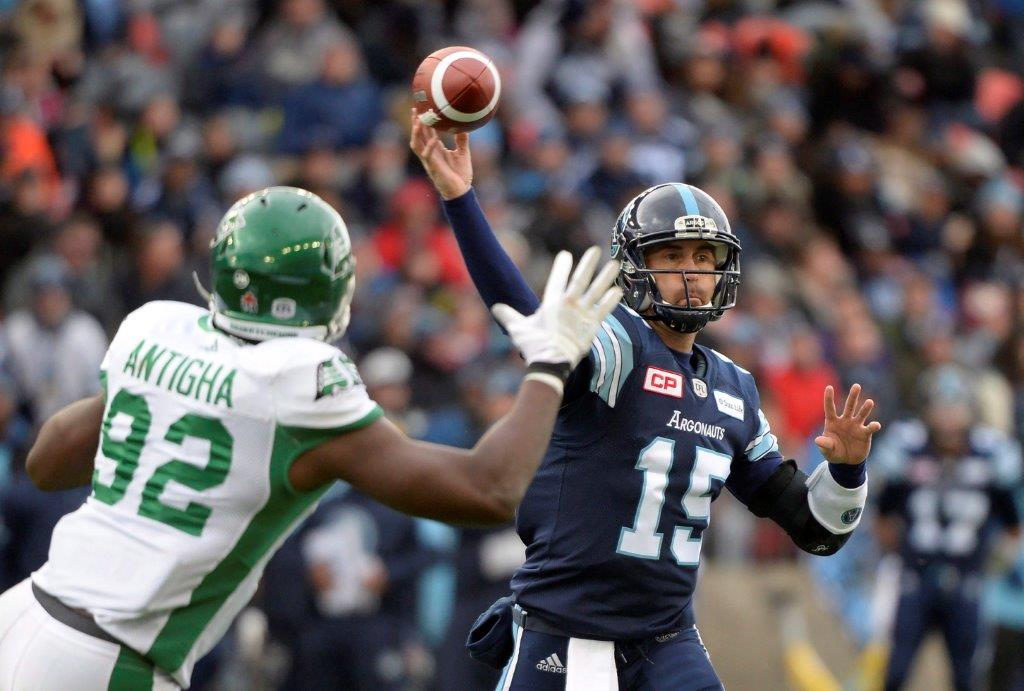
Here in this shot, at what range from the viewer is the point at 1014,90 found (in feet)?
49.8

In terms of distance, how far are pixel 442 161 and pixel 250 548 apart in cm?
146

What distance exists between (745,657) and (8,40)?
6.32m

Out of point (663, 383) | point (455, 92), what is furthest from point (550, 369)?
point (455, 92)

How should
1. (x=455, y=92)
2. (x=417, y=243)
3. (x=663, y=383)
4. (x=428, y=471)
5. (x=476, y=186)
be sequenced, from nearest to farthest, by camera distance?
1. (x=428, y=471)
2. (x=663, y=383)
3. (x=455, y=92)
4. (x=417, y=243)
5. (x=476, y=186)

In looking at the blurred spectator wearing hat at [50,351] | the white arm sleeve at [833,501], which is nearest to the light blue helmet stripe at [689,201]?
the white arm sleeve at [833,501]

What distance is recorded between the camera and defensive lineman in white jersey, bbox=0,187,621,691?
330 centimetres

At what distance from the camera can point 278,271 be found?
3.45 m

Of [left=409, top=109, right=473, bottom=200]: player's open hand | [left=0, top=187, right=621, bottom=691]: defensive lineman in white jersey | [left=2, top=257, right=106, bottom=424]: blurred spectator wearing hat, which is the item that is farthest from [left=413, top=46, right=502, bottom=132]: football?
[left=2, top=257, right=106, bottom=424]: blurred spectator wearing hat

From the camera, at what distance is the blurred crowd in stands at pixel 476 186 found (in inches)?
346

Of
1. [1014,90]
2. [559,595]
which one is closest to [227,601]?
[559,595]

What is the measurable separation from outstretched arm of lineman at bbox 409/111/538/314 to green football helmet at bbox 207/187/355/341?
86cm

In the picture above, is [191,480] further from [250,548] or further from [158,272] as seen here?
[158,272]

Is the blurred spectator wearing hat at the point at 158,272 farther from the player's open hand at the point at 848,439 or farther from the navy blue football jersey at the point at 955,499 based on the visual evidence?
the player's open hand at the point at 848,439

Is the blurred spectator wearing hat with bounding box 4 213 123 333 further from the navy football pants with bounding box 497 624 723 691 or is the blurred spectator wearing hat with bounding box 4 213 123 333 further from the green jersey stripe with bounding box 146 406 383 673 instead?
the green jersey stripe with bounding box 146 406 383 673
